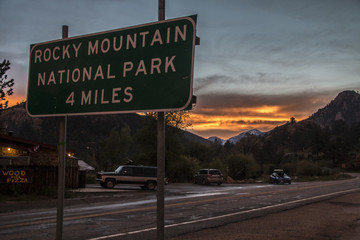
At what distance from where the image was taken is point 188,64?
353 cm

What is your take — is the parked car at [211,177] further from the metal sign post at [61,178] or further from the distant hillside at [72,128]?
the distant hillside at [72,128]

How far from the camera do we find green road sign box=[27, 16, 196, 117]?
359cm

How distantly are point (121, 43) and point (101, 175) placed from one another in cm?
2455

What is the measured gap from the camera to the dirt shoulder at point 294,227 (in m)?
9.12

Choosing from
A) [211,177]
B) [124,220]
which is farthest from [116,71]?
[211,177]

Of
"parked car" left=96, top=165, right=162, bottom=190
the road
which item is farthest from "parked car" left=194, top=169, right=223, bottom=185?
the road

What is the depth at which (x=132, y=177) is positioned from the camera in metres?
27.6

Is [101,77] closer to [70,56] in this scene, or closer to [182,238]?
[70,56]

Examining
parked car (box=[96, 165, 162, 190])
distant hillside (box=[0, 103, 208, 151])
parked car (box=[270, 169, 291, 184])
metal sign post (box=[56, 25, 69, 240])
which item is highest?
distant hillside (box=[0, 103, 208, 151])

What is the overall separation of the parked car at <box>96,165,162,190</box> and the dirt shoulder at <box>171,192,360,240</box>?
49.4 ft

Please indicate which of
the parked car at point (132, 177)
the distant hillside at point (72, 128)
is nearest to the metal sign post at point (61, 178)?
the parked car at point (132, 177)

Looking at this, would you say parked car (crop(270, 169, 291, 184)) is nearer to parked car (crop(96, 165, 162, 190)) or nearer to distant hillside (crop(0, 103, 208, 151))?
parked car (crop(96, 165, 162, 190))

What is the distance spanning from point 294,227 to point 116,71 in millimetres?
8517

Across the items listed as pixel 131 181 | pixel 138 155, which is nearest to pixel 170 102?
pixel 131 181
